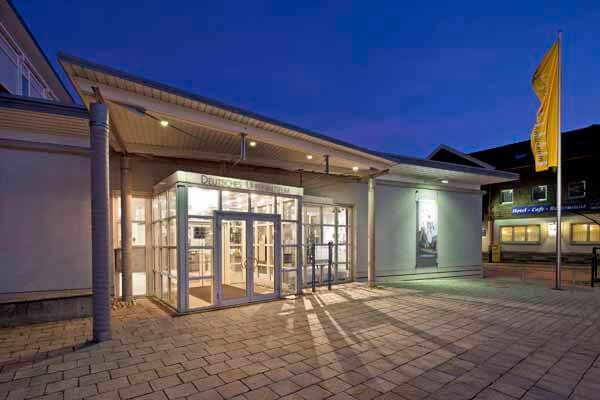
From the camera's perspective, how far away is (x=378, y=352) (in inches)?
187

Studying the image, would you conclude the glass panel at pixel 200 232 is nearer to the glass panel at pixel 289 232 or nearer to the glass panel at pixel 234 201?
the glass panel at pixel 234 201

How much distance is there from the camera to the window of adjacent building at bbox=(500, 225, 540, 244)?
23.3 metres

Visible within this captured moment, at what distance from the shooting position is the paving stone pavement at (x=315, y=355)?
363cm

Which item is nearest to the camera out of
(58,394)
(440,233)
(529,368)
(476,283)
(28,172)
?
(58,394)

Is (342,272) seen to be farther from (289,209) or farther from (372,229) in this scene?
(289,209)

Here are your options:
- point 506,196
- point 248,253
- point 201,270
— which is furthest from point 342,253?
point 506,196

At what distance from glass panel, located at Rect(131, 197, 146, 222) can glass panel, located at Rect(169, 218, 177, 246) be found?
191 centimetres

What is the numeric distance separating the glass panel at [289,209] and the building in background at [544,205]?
18082mm

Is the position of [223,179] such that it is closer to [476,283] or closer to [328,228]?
[328,228]

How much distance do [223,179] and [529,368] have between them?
636cm

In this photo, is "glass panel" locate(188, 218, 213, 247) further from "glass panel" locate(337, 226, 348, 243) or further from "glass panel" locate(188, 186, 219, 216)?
"glass panel" locate(337, 226, 348, 243)

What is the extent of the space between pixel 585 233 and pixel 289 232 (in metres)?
22.4

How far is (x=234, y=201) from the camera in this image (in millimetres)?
7898

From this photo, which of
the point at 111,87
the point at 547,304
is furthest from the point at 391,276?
the point at 111,87
